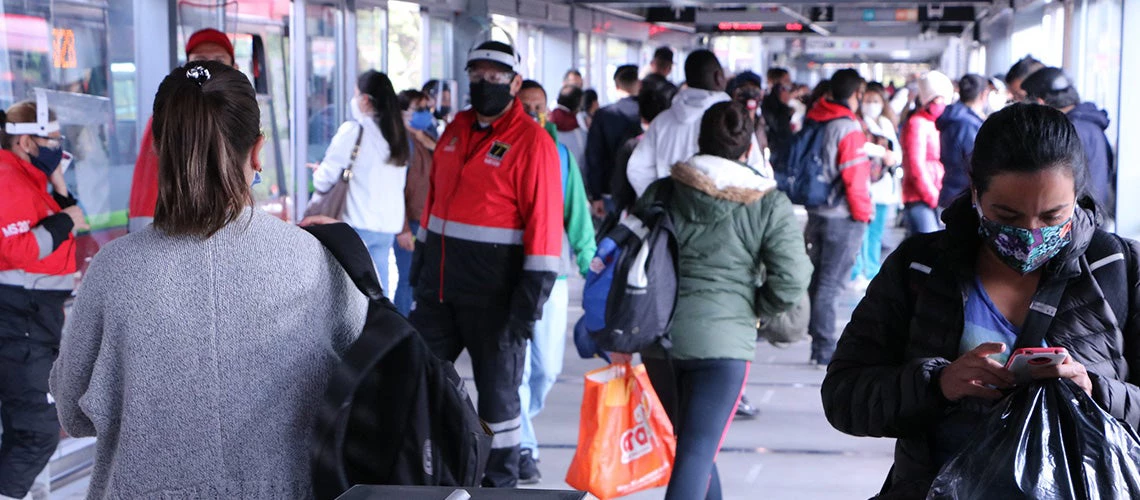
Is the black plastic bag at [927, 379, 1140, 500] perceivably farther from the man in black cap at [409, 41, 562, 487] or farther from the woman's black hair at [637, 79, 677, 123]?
the woman's black hair at [637, 79, 677, 123]

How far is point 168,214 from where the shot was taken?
92.0 inches

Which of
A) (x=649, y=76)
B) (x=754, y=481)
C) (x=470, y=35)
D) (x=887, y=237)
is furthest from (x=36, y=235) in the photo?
(x=887, y=237)

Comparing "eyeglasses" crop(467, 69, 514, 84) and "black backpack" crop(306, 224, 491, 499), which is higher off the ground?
"eyeglasses" crop(467, 69, 514, 84)

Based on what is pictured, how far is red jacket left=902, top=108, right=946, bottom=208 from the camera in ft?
32.6

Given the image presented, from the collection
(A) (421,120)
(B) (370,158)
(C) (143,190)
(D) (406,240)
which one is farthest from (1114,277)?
(A) (421,120)

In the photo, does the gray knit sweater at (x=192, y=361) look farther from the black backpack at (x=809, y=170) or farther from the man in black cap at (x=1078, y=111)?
the black backpack at (x=809, y=170)

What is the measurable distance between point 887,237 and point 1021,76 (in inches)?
303

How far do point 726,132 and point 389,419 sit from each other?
240 cm

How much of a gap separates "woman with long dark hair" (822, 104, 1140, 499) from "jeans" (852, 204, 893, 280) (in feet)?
30.8

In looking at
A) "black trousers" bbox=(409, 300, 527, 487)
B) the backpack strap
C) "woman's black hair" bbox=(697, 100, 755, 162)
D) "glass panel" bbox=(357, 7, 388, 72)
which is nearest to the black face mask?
"black trousers" bbox=(409, 300, 527, 487)

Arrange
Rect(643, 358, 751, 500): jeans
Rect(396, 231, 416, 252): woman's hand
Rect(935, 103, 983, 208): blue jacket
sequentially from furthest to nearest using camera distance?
1. Rect(935, 103, 983, 208): blue jacket
2. Rect(396, 231, 416, 252): woman's hand
3. Rect(643, 358, 751, 500): jeans

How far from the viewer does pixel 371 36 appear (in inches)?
502

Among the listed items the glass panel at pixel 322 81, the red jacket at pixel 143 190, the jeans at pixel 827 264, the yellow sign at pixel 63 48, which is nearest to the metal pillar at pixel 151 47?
the yellow sign at pixel 63 48

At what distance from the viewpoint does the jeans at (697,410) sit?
4.31m
